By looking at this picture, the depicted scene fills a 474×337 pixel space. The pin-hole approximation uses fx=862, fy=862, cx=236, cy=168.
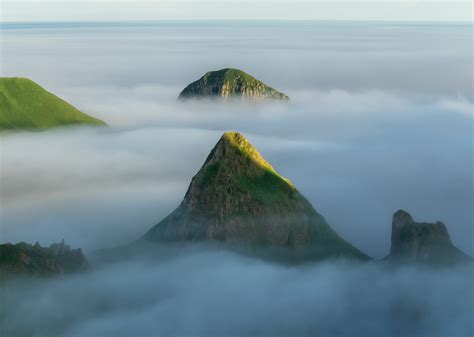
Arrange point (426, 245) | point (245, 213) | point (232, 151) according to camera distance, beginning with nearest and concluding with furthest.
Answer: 1. point (426, 245)
2. point (245, 213)
3. point (232, 151)

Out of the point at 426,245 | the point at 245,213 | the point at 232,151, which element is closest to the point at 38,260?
the point at 245,213

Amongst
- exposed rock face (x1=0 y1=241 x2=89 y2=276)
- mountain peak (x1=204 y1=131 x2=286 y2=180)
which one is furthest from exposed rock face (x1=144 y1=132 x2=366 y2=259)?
exposed rock face (x1=0 y1=241 x2=89 y2=276)

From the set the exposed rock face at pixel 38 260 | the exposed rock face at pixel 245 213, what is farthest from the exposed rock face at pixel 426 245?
the exposed rock face at pixel 38 260

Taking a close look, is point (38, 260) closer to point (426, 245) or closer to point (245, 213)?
point (245, 213)

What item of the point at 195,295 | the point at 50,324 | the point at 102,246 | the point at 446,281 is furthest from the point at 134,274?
the point at 446,281

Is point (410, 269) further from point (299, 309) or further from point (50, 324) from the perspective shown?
point (50, 324)

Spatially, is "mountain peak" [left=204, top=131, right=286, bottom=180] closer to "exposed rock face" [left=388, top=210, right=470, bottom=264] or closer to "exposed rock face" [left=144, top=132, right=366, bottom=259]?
"exposed rock face" [left=144, top=132, right=366, bottom=259]

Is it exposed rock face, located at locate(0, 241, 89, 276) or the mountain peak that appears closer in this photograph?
exposed rock face, located at locate(0, 241, 89, 276)
